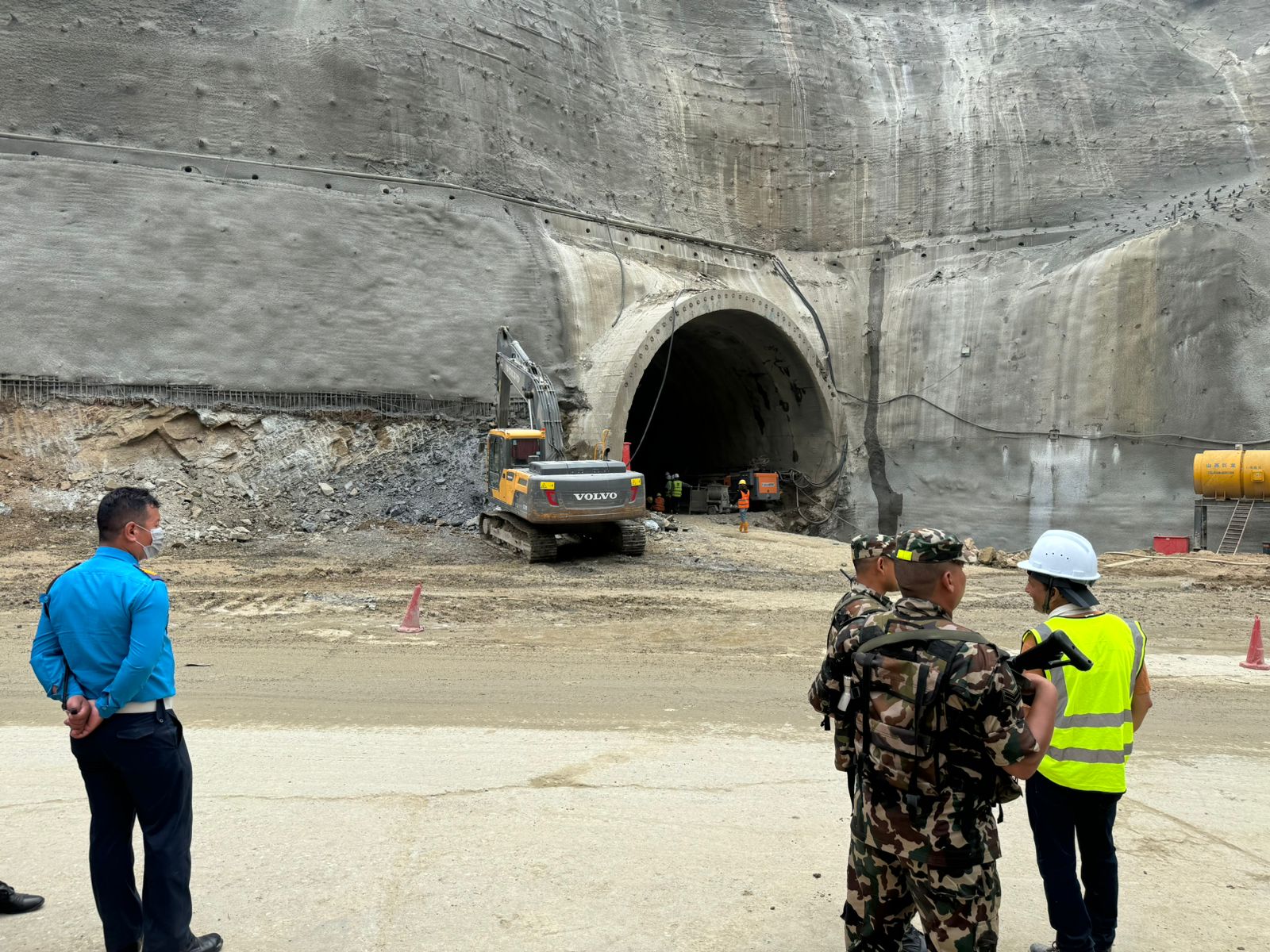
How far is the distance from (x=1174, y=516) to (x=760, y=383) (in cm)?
999

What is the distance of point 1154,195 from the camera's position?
896 inches

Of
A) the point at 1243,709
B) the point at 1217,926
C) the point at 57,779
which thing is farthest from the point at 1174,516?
the point at 57,779

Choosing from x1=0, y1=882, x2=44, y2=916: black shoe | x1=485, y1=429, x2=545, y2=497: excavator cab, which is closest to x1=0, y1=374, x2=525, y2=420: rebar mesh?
x1=485, y1=429, x2=545, y2=497: excavator cab

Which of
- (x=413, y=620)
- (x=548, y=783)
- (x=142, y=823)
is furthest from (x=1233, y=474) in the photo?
(x=142, y=823)

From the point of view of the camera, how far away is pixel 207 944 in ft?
10.9

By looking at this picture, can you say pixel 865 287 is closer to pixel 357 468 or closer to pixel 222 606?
pixel 357 468

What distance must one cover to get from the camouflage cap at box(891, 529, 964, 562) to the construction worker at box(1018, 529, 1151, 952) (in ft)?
2.35

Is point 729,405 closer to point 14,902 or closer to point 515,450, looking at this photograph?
point 515,450

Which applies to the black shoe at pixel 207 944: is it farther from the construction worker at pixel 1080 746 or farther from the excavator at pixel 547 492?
the excavator at pixel 547 492

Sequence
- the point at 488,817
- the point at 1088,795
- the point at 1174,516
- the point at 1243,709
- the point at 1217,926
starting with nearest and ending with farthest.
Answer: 1. the point at 1088,795
2. the point at 1217,926
3. the point at 488,817
4. the point at 1243,709
5. the point at 1174,516

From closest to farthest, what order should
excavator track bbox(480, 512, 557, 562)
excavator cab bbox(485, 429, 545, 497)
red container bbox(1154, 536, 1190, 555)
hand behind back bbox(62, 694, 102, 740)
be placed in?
hand behind back bbox(62, 694, 102, 740), excavator track bbox(480, 512, 557, 562), excavator cab bbox(485, 429, 545, 497), red container bbox(1154, 536, 1190, 555)

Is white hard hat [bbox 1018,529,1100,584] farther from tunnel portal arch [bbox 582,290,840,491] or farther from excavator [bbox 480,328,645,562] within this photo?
tunnel portal arch [bbox 582,290,840,491]

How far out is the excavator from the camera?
1399cm

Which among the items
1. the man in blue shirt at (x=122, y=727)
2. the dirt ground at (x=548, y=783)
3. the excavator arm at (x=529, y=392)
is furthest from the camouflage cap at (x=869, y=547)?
the excavator arm at (x=529, y=392)
